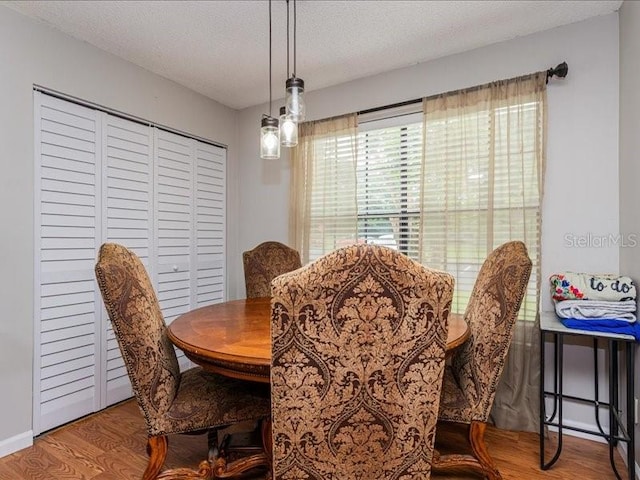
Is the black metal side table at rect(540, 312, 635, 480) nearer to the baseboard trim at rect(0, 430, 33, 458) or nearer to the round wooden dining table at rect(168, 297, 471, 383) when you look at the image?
the round wooden dining table at rect(168, 297, 471, 383)

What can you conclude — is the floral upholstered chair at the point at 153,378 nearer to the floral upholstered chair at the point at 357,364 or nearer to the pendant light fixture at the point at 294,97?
the floral upholstered chair at the point at 357,364

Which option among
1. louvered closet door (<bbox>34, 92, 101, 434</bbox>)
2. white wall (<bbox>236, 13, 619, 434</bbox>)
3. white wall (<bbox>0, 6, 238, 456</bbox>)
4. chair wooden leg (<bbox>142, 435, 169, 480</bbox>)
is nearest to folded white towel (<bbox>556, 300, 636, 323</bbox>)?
A: white wall (<bbox>236, 13, 619, 434</bbox>)

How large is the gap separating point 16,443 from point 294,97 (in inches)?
97.1

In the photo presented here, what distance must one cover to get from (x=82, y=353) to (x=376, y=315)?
7.76 ft

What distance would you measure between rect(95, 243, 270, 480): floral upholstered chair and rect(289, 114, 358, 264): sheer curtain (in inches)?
65.1

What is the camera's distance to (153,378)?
146 cm

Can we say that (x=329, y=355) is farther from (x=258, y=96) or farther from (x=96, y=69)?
(x=258, y=96)

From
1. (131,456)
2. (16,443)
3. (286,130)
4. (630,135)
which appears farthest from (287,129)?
(16,443)

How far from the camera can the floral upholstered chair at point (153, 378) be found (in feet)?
4.63

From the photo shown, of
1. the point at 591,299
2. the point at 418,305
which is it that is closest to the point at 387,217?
the point at 591,299

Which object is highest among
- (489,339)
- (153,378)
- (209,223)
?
(209,223)

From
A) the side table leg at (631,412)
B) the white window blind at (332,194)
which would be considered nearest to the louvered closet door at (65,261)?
the white window blind at (332,194)

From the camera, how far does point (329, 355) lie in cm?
95

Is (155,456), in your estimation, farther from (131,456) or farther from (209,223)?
(209,223)
